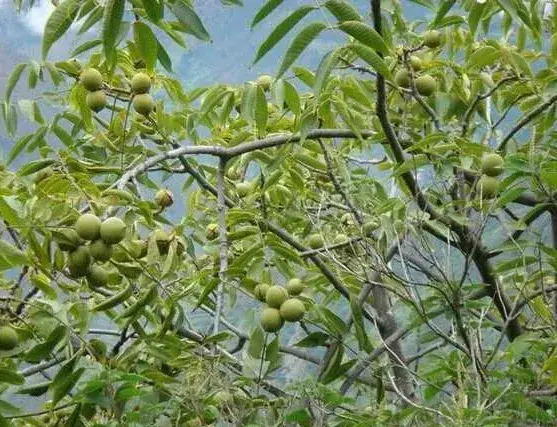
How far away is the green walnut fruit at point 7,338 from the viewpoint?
139 centimetres

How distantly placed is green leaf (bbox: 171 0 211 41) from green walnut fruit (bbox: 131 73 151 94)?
0.56 meters

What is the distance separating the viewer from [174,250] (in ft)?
5.08

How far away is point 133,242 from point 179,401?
276mm

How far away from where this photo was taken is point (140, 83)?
184 centimetres

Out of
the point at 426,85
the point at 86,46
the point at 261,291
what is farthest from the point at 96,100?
the point at 426,85

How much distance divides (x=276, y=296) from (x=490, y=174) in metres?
0.53

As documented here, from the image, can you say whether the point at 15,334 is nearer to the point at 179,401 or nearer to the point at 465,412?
the point at 179,401

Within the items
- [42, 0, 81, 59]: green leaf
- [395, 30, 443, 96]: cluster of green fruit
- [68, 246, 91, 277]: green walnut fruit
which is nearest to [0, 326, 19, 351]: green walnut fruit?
[68, 246, 91, 277]: green walnut fruit

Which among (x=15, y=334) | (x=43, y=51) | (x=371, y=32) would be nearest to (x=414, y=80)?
(x=371, y=32)

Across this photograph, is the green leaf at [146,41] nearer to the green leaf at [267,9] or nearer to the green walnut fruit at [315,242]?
the green leaf at [267,9]

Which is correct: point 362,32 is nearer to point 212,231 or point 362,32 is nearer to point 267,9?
point 267,9

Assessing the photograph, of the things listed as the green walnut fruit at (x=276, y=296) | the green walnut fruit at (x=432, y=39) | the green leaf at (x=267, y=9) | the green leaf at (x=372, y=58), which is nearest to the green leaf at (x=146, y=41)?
the green leaf at (x=267, y=9)

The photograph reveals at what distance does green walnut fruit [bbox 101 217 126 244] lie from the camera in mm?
1286

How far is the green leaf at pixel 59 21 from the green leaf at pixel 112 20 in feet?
0.31
